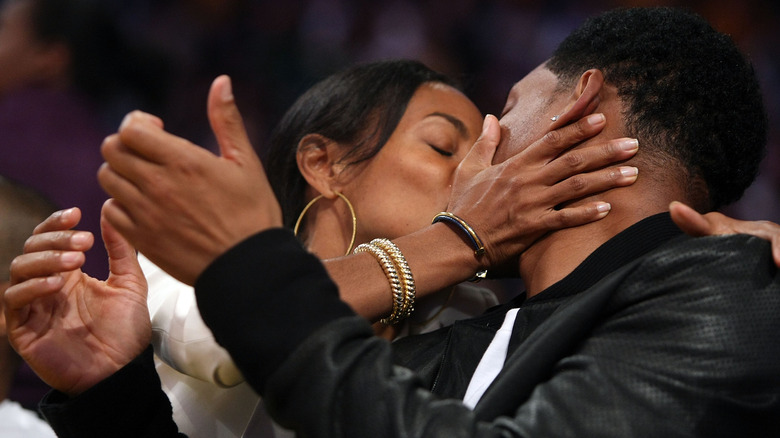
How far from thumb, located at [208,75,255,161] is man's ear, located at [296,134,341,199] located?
1.07 m

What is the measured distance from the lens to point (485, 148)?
1633 millimetres

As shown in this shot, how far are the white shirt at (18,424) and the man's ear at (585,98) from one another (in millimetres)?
1577

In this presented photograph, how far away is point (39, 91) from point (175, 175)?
2.39m

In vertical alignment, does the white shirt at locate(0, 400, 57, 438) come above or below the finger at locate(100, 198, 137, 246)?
below

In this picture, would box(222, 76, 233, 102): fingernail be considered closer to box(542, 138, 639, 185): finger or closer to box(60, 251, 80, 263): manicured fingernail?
box(60, 251, 80, 263): manicured fingernail

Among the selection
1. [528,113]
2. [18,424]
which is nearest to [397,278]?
[528,113]

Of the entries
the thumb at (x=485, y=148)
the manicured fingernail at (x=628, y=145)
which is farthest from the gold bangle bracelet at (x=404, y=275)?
the manicured fingernail at (x=628, y=145)

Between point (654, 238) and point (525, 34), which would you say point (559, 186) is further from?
point (525, 34)

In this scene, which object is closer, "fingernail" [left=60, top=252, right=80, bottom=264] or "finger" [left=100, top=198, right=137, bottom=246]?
"finger" [left=100, top=198, right=137, bottom=246]

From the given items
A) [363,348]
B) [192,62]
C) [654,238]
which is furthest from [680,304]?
[192,62]

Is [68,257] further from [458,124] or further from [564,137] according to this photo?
[458,124]

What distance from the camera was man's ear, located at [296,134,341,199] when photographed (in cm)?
209

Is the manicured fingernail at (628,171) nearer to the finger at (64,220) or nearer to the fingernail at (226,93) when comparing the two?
the fingernail at (226,93)

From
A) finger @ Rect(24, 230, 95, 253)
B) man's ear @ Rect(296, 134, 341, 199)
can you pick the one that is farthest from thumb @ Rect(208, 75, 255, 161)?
man's ear @ Rect(296, 134, 341, 199)
